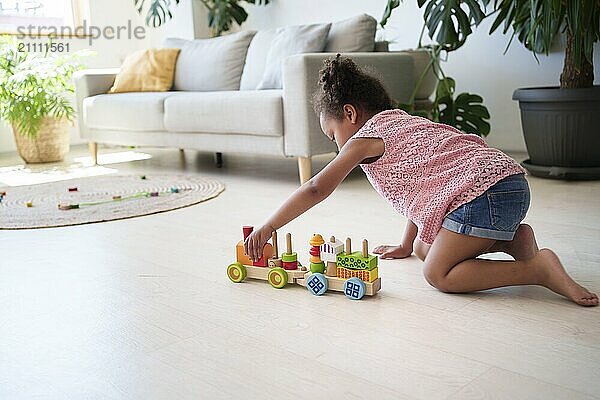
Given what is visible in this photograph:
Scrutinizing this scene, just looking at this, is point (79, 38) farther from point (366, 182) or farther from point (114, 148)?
point (366, 182)

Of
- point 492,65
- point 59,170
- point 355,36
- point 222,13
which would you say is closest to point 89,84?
point 59,170

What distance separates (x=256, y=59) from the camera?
12.6 feet

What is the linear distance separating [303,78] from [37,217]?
4.08 feet

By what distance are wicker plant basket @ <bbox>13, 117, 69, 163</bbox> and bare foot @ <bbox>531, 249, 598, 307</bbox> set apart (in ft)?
12.1

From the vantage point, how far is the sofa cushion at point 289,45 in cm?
342

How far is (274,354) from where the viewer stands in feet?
4.01

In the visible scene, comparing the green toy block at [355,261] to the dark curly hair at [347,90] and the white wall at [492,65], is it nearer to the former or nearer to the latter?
the dark curly hair at [347,90]

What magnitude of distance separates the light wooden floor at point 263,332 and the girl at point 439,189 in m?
0.06

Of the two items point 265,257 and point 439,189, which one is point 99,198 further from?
point 439,189

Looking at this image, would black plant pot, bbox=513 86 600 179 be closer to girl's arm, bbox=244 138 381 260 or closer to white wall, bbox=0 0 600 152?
white wall, bbox=0 0 600 152

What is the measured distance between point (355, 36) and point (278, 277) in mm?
2029

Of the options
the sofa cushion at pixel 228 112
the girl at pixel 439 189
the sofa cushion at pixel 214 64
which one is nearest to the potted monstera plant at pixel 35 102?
the sofa cushion at pixel 214 64

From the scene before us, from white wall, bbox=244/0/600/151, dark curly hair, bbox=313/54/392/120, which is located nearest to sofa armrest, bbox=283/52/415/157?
white wall, bbox=244/0/600/151

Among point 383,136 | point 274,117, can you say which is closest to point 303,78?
point 274,117
